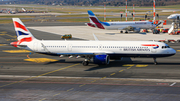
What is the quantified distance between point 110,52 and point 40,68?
40.8ft

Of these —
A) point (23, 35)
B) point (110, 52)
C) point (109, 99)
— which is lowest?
Answer: point (109, 99)

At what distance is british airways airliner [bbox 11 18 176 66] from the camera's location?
4141 centimetres

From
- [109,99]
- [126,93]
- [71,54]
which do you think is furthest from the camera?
[71,54]

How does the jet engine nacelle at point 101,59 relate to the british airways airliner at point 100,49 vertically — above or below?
below

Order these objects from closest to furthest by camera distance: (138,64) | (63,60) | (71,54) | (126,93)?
(126,93), (71,54), (138,64), (63,60)

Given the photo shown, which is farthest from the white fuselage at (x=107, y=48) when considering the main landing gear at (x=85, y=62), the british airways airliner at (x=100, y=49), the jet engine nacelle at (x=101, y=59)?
the main landing gear at (x=85, y=62)

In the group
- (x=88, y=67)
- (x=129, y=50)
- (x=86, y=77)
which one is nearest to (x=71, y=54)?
(x=88, y=67)

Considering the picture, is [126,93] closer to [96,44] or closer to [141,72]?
[141,72]

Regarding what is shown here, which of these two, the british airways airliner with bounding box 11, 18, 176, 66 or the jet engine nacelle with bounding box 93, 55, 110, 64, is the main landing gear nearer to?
the british airways airliner with bounding box 11, 18, 176, 66

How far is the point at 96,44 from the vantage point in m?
43.0

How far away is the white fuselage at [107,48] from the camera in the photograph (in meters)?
41.6

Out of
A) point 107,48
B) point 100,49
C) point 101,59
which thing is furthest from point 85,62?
point 107,48

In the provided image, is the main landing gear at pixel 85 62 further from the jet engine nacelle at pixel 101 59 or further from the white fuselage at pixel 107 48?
the jet engine nacelle at pixel 101 59

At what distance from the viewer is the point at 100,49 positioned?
140 feet
